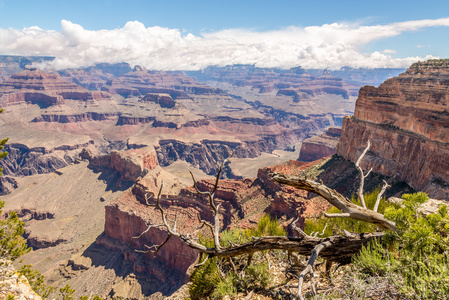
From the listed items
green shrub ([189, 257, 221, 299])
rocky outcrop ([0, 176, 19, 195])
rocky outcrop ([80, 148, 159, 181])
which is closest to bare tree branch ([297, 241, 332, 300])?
green shrub ([189, 257, 221, 299])

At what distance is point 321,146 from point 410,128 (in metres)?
127

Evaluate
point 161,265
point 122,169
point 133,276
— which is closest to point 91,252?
point 133,276

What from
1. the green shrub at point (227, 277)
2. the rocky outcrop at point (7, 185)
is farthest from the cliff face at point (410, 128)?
the rocky outcrop at point (7, 185)

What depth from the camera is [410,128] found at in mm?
46781

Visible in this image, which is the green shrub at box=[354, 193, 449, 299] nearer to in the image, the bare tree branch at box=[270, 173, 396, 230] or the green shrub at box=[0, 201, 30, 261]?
the bare tree branch at box=[270, 173, 396, 230]

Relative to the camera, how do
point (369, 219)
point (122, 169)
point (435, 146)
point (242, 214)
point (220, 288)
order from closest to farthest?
point (369, 219), point (220, 288), point (435, 146), point (242, 214), point (122, 169)

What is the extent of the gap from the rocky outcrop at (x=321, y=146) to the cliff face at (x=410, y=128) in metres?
113

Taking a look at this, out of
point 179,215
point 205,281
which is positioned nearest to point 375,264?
point 205,281

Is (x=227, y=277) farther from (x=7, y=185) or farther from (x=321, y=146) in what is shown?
(x=7, y=185)

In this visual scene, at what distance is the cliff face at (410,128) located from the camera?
132ft

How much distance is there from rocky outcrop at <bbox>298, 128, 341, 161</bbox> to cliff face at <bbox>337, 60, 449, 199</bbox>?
113m

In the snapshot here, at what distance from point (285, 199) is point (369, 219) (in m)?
41.0

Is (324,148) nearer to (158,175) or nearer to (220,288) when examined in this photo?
(158,175)

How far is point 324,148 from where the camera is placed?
168875 millimetres
